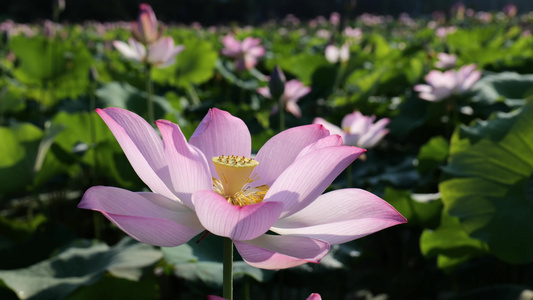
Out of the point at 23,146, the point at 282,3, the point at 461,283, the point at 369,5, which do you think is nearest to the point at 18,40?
the point at 23,146

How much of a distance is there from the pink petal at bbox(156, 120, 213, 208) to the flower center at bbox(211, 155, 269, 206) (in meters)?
0.04

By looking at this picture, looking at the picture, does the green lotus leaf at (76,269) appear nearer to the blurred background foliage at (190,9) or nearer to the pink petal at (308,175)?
the pink petal at (308,175)

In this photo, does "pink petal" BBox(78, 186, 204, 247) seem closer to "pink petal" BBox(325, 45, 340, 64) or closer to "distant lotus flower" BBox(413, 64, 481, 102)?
"distant lotus flower" BBox(413, 64, 481, 102)

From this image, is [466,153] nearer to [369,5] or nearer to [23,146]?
[23,146]

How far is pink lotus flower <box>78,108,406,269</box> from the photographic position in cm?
44

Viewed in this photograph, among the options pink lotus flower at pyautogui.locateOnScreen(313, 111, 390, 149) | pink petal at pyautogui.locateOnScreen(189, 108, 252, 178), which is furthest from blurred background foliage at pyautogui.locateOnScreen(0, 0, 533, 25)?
pink petal at pyautogui.locateOnScreen(189, 108, 252, 178)

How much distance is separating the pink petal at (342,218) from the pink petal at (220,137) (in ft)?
0.40

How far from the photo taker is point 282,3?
74.4ft

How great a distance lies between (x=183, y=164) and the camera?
0.50 m

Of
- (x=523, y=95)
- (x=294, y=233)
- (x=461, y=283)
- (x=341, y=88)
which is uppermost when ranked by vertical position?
(x=294, y=233)

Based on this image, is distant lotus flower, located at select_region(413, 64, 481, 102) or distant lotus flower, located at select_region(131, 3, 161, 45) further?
distant lotus flower, located at select_region(413, 64, 481, 102)

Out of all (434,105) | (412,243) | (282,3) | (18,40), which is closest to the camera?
(412,243)

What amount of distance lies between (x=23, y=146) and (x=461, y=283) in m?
1.44

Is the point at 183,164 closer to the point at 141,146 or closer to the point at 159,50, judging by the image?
the point at 141,146
